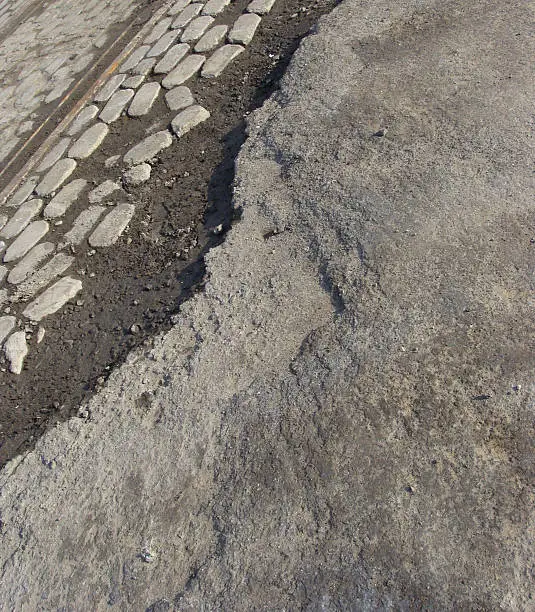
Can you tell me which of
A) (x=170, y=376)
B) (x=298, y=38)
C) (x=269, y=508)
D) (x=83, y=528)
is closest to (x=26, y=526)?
(x=83, y=528)

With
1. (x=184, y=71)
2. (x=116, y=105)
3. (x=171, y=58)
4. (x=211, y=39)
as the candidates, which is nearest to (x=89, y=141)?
(x=116, y=105)

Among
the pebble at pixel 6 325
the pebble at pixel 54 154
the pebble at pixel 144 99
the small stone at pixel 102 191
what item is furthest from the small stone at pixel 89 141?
the pebble at pixel 6 325

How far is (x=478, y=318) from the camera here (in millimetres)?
2438

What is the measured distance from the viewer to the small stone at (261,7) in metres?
5.13

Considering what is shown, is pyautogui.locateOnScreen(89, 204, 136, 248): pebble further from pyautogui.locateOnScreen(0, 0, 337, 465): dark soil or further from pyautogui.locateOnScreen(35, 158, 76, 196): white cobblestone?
pyautogui.locateOnScreen(35, 158, 76, 196): white cobblestone

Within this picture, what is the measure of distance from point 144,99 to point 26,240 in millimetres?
1608

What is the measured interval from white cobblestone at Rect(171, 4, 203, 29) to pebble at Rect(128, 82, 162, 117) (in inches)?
37.4

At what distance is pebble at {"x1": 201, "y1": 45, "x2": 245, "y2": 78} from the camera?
472 centimetres

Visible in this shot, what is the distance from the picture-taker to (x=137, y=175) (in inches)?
164

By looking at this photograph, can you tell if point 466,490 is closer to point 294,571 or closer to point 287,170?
point 294,571

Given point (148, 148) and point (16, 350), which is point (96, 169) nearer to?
point (148, 148)

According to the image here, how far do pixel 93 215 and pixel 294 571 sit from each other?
9.45 feet

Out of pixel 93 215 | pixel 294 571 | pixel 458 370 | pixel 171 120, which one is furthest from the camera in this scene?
pixel 171 120

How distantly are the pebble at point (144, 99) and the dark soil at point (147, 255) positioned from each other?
0.29 ft
